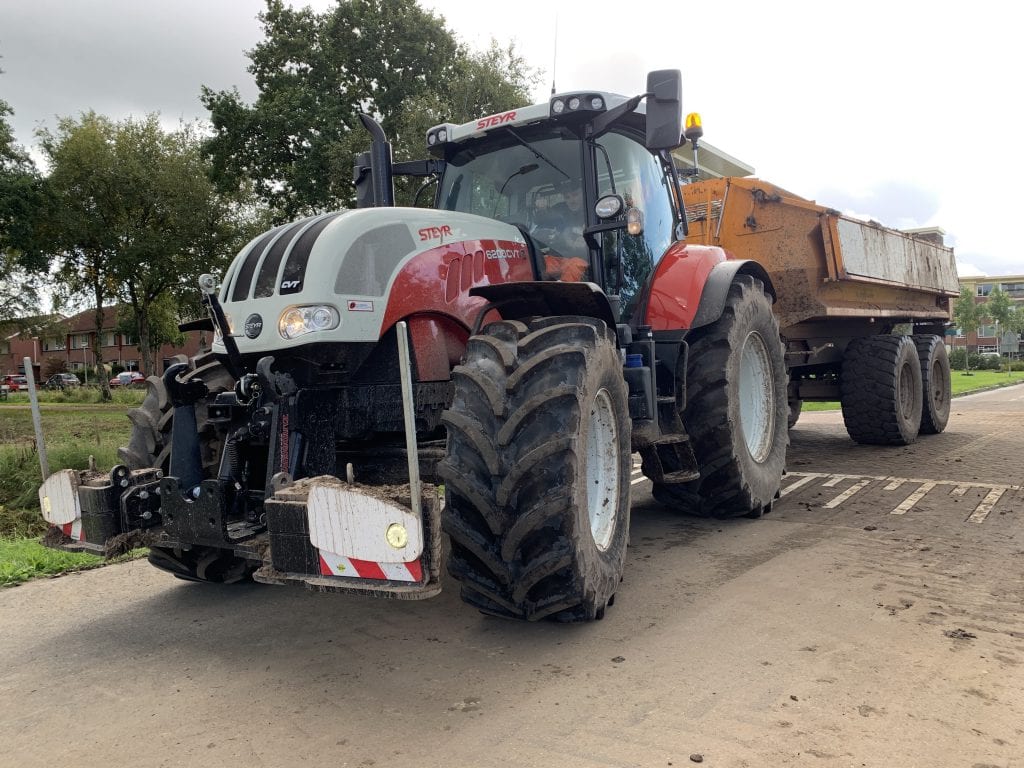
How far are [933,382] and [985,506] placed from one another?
5016 mm

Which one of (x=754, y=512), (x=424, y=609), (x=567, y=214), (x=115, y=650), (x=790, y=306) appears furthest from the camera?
(x=790, y=306)

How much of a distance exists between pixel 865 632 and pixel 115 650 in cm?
358

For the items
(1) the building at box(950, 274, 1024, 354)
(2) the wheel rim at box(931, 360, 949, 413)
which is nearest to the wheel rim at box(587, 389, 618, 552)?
(2) the wheel rim at box(931, 360, 949, 413)

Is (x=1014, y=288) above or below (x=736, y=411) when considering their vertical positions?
above

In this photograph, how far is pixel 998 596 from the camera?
3912mm

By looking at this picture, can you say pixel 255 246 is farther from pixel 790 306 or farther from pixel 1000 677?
pixel 790 306

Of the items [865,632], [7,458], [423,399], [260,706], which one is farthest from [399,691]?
[7,458]

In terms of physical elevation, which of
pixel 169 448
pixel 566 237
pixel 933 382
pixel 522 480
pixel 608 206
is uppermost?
pixel 608 206

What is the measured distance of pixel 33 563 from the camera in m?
5.33

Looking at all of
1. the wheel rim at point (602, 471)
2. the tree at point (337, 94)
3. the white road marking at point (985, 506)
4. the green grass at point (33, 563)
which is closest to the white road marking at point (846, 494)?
the white road marking at point (985, 506)

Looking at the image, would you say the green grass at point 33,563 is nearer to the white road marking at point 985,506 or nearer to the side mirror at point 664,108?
the side mirror at point 664,108

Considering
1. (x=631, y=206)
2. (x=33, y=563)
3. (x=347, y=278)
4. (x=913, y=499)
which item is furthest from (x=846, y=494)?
(x=33, y=563)

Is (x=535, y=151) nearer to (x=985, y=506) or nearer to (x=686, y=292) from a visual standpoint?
(x=686, y=292)

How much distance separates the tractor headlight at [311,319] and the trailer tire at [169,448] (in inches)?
41.9
